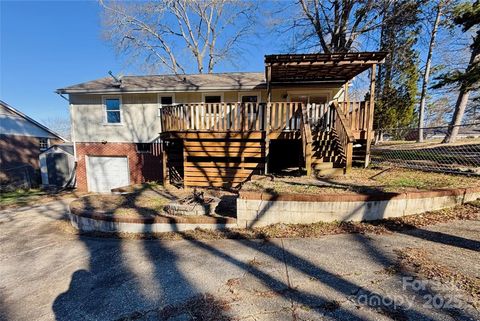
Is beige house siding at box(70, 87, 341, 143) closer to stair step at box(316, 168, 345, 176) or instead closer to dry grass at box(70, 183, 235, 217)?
dry grass at box(70, 183, 235, 217)

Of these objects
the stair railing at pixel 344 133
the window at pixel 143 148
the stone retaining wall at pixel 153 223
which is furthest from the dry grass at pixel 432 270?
the window at pixel 143 148

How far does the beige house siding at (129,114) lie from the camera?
37.7 ft

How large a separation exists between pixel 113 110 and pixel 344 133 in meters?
10.9

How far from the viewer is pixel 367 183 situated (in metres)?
5.68

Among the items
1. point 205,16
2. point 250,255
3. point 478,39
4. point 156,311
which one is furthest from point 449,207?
point 205,16

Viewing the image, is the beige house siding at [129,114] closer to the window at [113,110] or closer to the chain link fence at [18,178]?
the window at [113,110]

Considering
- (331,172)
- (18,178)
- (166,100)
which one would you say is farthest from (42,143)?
(331,172)

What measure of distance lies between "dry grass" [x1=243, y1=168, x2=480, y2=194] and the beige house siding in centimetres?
607

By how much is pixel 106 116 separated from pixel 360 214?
1228 centimetres

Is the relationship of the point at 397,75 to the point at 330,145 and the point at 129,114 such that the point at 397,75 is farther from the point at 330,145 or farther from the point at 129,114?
the point at 129,114

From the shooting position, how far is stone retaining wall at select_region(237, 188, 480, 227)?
4.63 m

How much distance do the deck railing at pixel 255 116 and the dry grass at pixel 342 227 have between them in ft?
12.2

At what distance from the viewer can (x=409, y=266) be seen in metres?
3.14

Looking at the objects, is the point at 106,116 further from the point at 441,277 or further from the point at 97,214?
the point at 441,277
